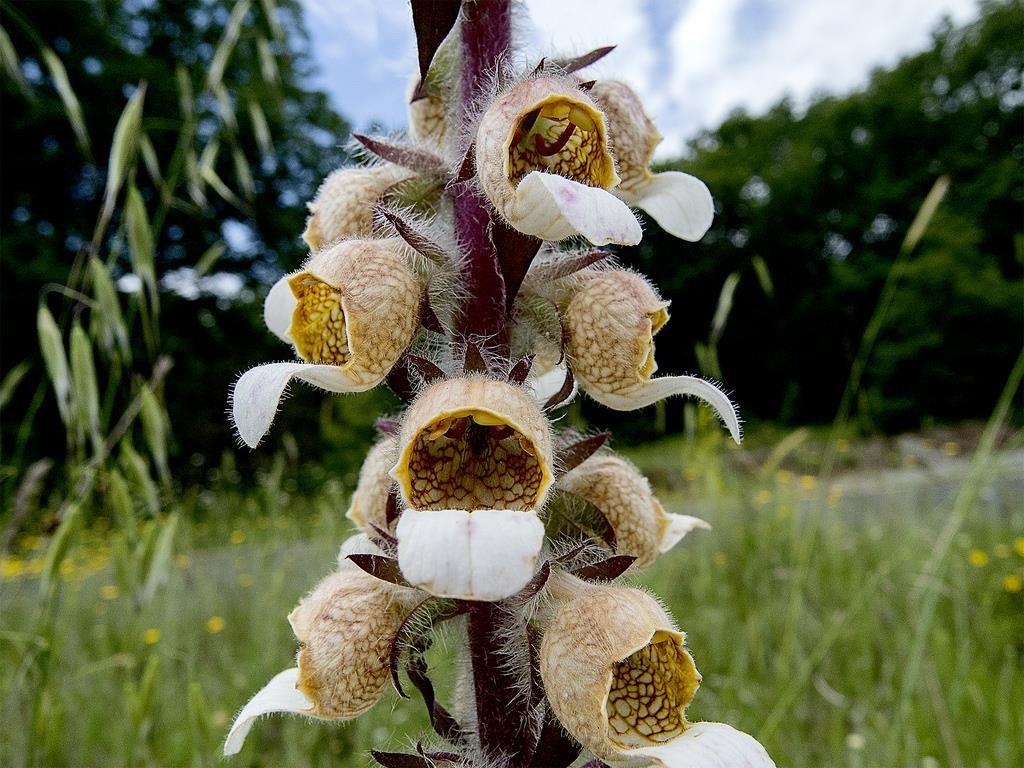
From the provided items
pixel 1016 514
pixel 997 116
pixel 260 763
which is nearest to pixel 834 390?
pixel 1016 514

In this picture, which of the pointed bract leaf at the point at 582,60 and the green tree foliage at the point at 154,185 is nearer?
the pointed bract leaf at the point at 582,60

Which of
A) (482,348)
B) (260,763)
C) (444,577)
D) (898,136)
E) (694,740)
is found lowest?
(260,763)

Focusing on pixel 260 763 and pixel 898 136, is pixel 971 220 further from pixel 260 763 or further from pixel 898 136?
pixel 260 763

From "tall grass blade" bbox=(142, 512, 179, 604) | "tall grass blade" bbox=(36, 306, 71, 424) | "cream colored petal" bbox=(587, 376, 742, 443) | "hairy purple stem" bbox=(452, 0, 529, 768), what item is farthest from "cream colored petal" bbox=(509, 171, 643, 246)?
"tall grass blade" bbox=(36, 306, 71, 424)

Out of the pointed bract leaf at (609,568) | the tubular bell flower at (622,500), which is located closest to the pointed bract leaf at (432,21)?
the tubular bell flower at (622,500)

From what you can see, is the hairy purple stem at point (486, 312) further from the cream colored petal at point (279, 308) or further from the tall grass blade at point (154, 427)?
the tall grass blade at point (154, 427)

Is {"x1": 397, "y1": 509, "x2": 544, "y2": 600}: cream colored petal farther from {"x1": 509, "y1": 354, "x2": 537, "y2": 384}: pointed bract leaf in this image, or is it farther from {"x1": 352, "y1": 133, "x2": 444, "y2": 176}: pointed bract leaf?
{"x1": 352, "y1": 133, "x2": 444, "y2": 176}: pointed bract leaf
